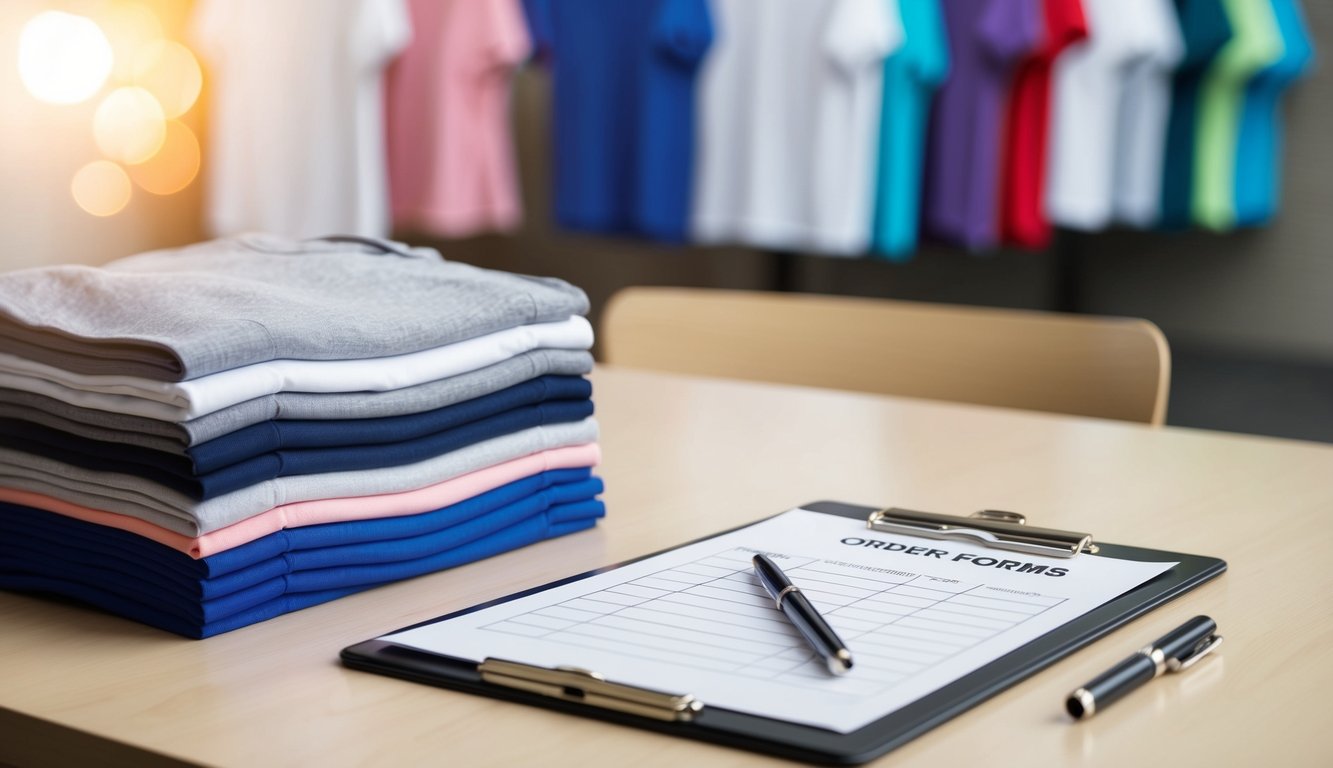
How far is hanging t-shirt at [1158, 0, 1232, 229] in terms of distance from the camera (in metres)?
2.82

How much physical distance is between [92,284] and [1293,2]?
2847 millimetres

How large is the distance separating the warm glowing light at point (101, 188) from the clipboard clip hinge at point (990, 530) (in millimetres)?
2371

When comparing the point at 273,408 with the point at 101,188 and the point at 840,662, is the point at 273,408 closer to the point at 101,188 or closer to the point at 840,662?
the point at 840,662

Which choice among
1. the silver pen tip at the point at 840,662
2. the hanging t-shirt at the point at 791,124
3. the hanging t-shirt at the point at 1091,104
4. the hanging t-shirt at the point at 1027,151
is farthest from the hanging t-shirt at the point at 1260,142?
the silver pen tip at the point at 840,662

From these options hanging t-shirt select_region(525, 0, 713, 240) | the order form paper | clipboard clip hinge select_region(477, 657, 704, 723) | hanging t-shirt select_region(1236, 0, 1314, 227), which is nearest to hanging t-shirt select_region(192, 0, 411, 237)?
hanging t-shirt select_region(525, 0, 713, 240)

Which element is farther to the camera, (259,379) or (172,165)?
(172,165)

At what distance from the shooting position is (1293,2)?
9.47 feet

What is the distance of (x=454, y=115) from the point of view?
9.34 feet

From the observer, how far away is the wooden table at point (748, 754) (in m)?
0.45

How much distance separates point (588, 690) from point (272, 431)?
0.20m

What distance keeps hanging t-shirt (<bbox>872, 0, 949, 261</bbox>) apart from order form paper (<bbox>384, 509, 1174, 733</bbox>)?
7.07 ft

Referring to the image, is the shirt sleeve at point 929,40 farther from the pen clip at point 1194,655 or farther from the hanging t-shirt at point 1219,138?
the pen clip at point 1194,655

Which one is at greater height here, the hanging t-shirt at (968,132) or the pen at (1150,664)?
the hanging t-shirt at (968,132)

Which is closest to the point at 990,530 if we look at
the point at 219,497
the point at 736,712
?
the point at 736,712
